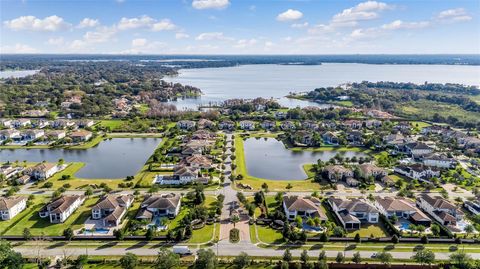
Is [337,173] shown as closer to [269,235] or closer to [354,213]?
[354,213]

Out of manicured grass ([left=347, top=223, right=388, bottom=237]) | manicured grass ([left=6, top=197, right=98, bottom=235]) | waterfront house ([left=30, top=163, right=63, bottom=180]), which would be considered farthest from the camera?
waterfront house ([left=30, top=163, right=63, bottom=180])

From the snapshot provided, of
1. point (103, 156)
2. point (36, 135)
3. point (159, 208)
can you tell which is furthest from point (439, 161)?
point (36, 135)

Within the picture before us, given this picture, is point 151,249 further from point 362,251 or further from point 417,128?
point 417,128

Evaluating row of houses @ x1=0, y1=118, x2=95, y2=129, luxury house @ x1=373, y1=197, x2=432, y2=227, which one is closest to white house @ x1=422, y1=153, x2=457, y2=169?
luxury house @ x1=373, y1=197, x2=432, y2=227

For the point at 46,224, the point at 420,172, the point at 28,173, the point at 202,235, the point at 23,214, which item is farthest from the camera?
the point at 420,172

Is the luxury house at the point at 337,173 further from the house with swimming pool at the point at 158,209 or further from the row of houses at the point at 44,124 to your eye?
the row of houses at the point at 44,124

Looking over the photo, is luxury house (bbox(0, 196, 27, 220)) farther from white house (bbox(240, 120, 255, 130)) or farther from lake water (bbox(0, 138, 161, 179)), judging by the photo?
white house (bbox(240, 120, 255, 130))

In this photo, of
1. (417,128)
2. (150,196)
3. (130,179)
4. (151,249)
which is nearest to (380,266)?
(151,249)
